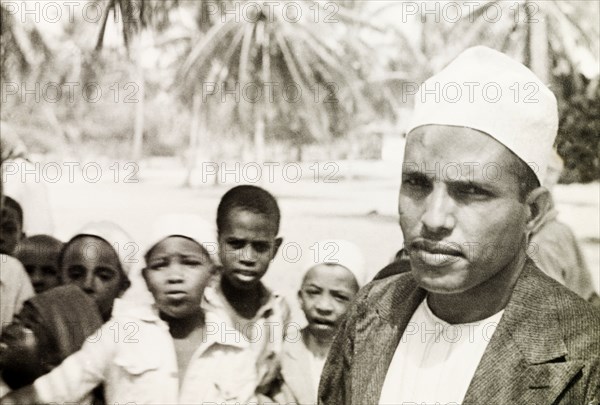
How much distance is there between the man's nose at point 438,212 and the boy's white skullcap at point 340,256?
2.53 ft

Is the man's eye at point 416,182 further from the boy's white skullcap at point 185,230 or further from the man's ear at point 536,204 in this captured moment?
the boy's white skullcap at point 185,230

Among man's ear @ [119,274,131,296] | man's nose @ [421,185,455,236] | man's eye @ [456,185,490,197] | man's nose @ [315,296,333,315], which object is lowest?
man's nose @ [315,296,333,315]

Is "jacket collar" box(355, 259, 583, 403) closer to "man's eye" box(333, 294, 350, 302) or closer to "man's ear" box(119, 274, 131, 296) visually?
"man's eye" box(333, 294, 350, 302)

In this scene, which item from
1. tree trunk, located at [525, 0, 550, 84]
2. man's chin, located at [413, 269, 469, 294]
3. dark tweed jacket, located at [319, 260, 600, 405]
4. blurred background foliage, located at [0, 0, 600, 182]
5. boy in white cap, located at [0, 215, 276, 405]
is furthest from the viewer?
tree trunk, located at [525, 0, 550, 84]

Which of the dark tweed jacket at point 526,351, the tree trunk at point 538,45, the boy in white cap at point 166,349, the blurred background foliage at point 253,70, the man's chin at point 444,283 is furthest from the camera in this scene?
the tree trunk at point 538,45

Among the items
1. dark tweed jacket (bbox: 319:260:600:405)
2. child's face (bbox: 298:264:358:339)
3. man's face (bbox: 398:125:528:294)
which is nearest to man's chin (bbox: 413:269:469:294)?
man's face (bbox: 398:125:528:294)

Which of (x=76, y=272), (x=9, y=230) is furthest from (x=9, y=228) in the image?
(x=76, y=272)

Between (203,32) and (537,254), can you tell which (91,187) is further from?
(537,254)

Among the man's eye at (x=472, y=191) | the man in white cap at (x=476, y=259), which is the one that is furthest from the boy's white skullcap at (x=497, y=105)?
the man's eye at (x=472, y=191)

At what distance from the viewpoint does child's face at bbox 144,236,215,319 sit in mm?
2123

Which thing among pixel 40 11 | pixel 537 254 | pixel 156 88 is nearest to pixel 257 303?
pixel 156 88

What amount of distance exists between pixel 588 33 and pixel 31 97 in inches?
73.8

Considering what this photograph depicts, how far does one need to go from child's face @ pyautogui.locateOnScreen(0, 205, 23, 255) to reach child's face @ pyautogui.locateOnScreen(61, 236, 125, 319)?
17cm

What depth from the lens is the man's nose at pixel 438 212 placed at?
1.45 m
